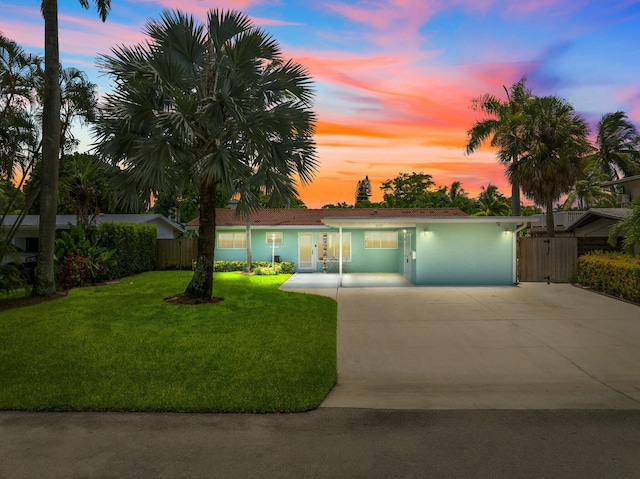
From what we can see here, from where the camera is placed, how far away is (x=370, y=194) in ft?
243

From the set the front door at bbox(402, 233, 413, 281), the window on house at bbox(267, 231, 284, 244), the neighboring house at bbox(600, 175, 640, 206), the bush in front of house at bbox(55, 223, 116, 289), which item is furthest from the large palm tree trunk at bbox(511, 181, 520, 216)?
the bush in front of house at bbox(55, 223, 116, 289)

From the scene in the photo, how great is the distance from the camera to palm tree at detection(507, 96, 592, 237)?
60.1ft

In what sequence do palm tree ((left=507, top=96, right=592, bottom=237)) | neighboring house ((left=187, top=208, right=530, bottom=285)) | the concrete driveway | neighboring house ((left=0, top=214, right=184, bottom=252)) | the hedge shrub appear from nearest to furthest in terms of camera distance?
1. the concrete driveway
2. neighboring house ((left=187, top=208, right=530, bottom=285))
3. the hedge shrub
4. neighboring house ((left=0, top=214, right=184, bottom=252))
5. palm tree ((left=507, top=96, right=592, bottom=237))

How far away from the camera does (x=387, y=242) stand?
744 inches

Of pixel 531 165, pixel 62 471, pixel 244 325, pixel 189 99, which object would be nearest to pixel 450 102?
pixel 531 165

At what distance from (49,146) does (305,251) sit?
11381 mm

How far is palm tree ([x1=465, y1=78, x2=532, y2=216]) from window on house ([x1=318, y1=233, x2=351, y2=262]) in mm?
9028

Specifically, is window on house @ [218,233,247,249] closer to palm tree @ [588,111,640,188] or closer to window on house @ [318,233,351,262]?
window on house @ [318,233,351,262]

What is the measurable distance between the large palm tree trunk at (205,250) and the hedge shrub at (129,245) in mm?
6342

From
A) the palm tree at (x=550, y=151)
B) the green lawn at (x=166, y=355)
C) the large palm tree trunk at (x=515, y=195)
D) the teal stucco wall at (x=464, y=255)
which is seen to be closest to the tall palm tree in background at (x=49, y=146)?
the green lawn at (x=166, y=355)

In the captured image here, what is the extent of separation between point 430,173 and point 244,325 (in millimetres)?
42379

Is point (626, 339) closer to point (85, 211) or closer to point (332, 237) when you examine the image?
point (332, 237)

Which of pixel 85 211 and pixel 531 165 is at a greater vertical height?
pixel 531 165

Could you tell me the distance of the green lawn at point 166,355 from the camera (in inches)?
171
